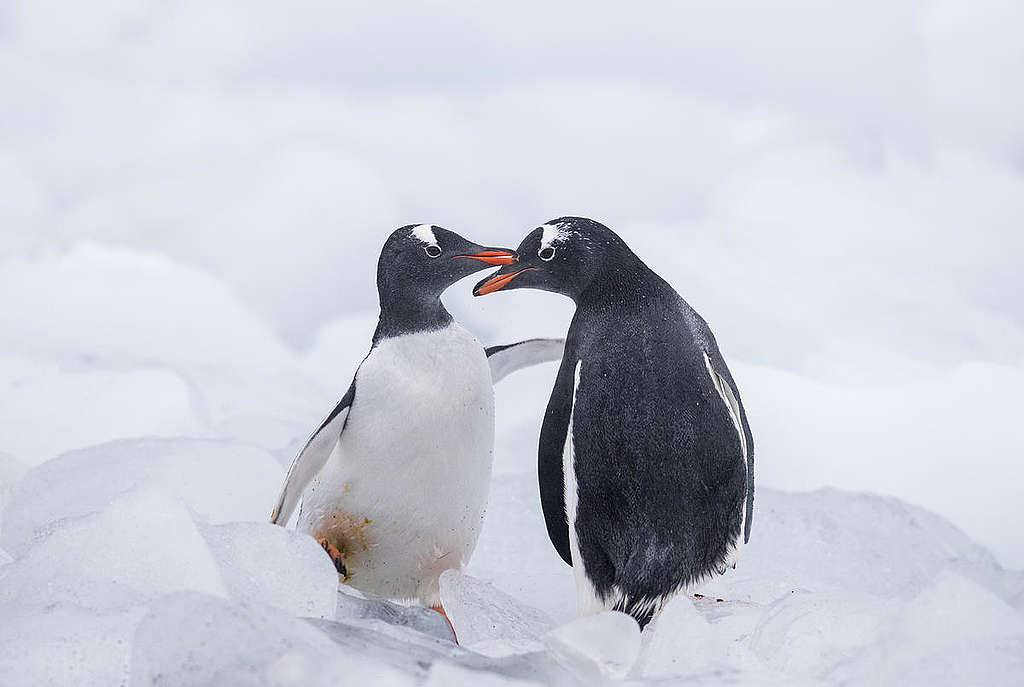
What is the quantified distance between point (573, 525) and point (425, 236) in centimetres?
49

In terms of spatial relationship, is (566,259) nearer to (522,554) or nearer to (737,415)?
(737,415)

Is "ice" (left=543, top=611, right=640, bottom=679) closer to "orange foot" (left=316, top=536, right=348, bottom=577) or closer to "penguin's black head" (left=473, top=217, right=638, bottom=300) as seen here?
"penguin's black head" (left=473, top=217, right=638, bottom=300)

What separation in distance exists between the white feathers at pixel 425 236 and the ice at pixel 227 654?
76 centimetres

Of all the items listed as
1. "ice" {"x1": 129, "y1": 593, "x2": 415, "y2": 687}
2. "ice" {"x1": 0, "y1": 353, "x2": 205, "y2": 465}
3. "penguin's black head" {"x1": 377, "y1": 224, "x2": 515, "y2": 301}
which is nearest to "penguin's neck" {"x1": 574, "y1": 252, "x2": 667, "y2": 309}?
"penguin's black head" {"x1": 377, "y1": 224, "x2": 515, "y2": 301}

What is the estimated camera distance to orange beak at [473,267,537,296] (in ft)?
4.25

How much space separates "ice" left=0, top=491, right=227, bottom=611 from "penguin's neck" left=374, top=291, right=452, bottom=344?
0.53m

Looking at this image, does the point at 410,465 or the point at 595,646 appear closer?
the point at 595,646

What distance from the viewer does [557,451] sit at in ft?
4.07

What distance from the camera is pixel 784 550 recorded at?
1.73m

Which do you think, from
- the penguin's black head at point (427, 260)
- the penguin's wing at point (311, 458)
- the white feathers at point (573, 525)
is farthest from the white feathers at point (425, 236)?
the white feathers at point (573, 525)

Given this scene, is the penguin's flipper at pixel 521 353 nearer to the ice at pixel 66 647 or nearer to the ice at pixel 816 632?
the ice at pixel 816 632

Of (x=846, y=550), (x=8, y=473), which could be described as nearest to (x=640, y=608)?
(x=846, y=550)

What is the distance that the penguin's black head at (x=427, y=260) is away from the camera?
1.44 meters

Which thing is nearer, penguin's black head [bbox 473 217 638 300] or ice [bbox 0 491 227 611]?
ice [bbox 0 491 227 611]
